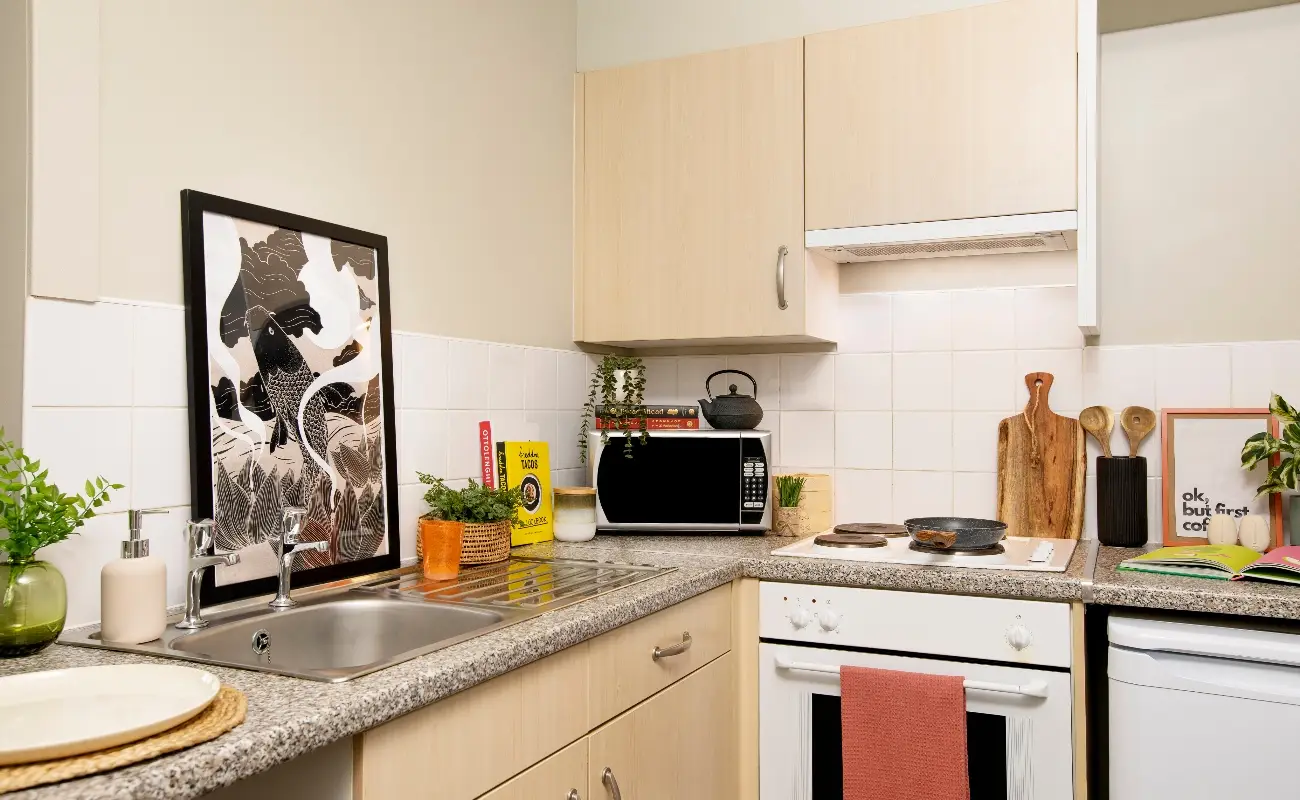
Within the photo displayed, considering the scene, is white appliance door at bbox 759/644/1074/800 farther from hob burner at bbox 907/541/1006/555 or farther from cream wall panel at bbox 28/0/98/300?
cream wall panel at bbox 28/0/98/300

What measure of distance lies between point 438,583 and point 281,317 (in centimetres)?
57

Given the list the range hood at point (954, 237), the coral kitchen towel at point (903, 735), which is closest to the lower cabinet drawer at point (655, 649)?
the coral kitchen towel at point (903, 735)

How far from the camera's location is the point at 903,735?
1947mm

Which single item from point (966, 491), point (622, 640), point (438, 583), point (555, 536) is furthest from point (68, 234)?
point (966, 491)

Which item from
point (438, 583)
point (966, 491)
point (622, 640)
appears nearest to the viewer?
point (622, 640)

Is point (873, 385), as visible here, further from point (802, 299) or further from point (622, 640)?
point (622, 640)

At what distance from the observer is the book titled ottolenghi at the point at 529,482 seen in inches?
91.2

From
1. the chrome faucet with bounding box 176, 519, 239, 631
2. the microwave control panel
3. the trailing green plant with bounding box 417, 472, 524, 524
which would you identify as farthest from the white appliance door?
the chrome faucet with bounding box 176, 519, 239, 631

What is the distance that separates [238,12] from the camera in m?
1.69

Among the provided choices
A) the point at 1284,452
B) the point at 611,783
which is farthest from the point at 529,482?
the point at 1284,452

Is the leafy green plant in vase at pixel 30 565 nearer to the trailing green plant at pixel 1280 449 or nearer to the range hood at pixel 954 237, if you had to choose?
the range hood at pixel 954 237

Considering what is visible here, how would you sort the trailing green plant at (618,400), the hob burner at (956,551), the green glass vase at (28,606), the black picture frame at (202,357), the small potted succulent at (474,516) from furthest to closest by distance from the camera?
the trailing green plant at (618,400), the hob burner at (956,551), the small potted succulent at (474,516), the black picture frame at (202,357), the green glass vase at (28,606)

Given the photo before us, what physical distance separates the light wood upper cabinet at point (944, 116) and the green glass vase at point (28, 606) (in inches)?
70.3

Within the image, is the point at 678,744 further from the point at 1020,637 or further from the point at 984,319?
the point at 984,319
